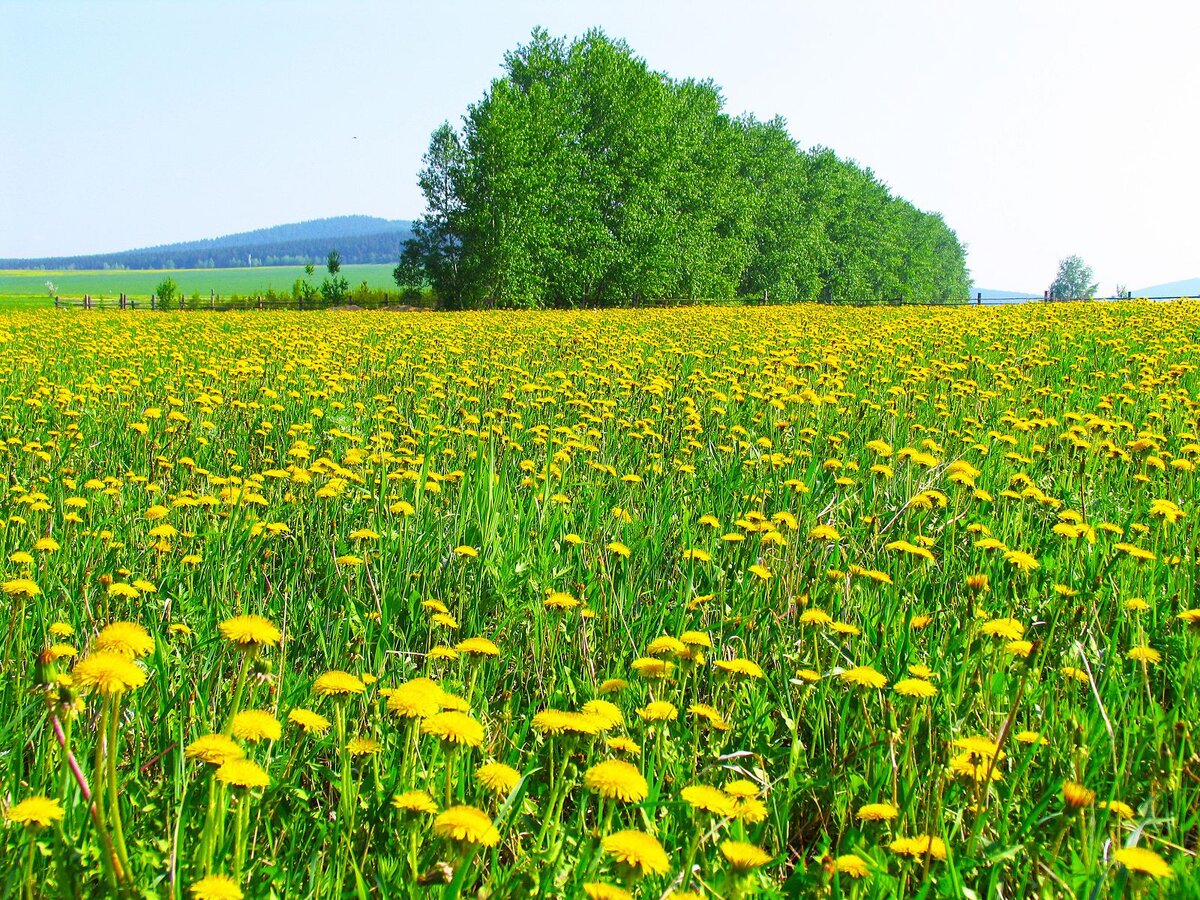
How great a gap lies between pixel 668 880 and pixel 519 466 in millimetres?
3065

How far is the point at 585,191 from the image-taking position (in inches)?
1609

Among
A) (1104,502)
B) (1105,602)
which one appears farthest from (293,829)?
(1104,502)

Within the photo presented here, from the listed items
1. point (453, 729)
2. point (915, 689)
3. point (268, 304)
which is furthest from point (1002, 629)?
point (268, 304)

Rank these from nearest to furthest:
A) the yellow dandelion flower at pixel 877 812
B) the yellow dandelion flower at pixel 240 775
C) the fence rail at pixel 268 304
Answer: the yellow dandelion flower at pixel 240 775, the yellow dandelion flower at pixel 877 812, the fence rail at pixel 268 304

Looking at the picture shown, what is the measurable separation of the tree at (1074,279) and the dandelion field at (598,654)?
5424 inches

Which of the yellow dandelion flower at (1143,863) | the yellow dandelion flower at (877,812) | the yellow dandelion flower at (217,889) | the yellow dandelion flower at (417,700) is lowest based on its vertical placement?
the yellow dandelion flower at (877,812)

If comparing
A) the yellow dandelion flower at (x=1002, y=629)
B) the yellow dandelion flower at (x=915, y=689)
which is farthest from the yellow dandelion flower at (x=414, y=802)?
the yellow dandelion flower at (x=1002, y=629)

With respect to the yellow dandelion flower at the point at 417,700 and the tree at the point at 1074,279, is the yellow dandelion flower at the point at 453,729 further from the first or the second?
the tree at the point at 1074,279

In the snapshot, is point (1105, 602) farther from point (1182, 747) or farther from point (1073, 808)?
point (1073, 808)

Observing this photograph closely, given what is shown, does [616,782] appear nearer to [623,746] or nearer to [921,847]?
[623,746]

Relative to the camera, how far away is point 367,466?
4.26 meters

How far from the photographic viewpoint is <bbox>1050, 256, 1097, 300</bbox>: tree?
12662cm

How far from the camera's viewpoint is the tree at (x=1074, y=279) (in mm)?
126625

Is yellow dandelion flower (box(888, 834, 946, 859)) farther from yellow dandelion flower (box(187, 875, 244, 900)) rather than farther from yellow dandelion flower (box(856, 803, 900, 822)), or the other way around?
yellow dandelion flower (box(187, 875, 244, 900))
